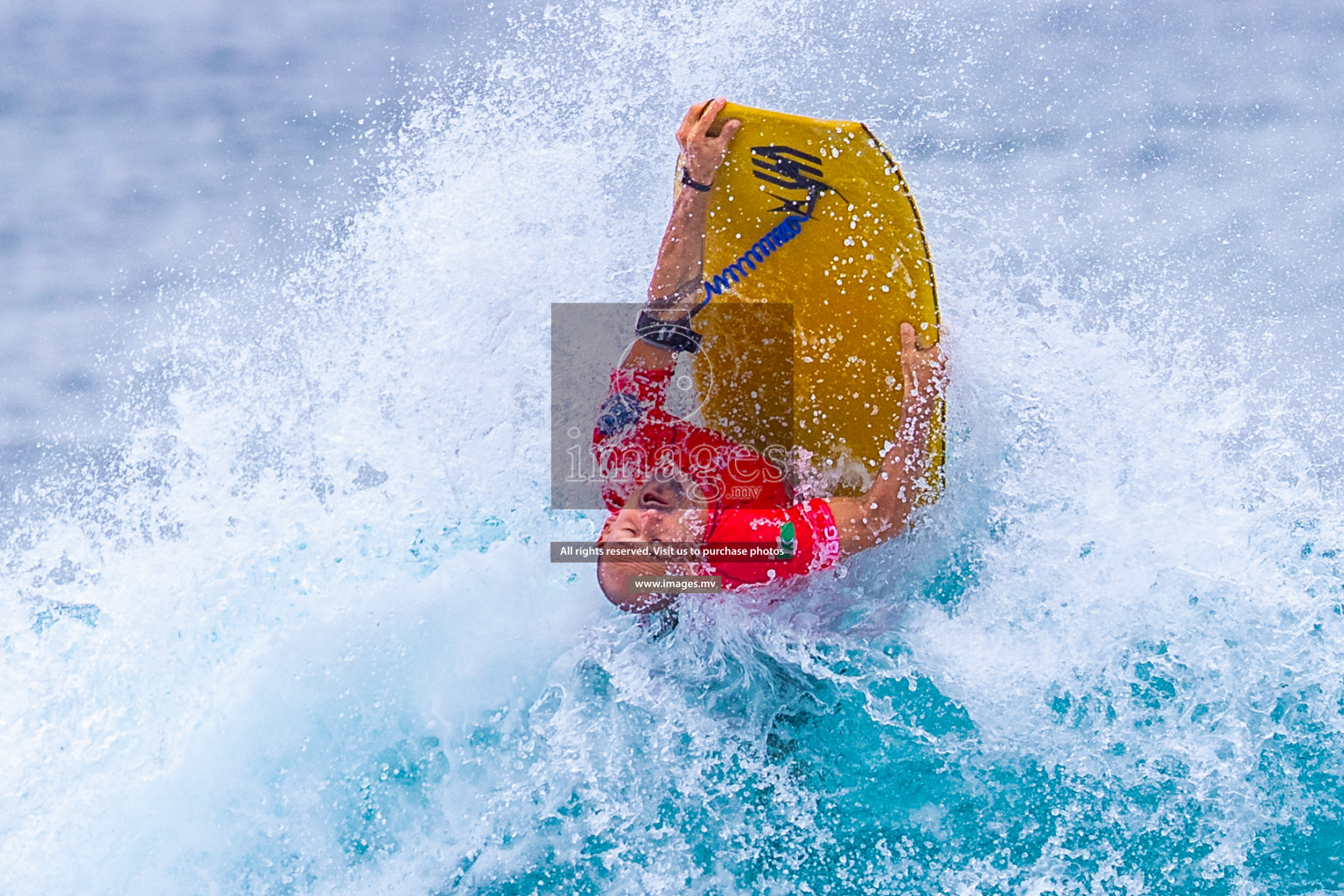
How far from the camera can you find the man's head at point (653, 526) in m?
2.69

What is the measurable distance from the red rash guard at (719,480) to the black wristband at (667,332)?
9 centimetres

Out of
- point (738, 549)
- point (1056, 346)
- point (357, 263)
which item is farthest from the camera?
point (357, 263)

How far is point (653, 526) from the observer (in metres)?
2.70

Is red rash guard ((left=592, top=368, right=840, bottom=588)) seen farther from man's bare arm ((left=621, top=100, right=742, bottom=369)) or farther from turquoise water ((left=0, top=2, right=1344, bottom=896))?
turquoise water ((left=0, top=2, right=1344, bottom=896))

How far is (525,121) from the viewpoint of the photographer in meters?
4.11

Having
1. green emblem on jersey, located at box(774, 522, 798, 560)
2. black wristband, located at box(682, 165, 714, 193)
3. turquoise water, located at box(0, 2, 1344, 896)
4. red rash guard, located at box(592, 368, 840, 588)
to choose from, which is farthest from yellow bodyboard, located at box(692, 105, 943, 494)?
green emblem on jersey, located at box(774, 522, 798, 560)

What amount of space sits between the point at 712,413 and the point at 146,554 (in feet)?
8.24

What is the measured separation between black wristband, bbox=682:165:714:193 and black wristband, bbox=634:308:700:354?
1.36 ft

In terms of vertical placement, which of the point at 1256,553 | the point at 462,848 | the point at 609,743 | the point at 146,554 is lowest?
the point at 462,848

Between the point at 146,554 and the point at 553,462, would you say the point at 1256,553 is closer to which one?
the point at 553,462

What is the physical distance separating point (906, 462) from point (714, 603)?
2.61 ft

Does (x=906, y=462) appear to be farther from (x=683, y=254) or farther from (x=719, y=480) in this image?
(x=683, y=254)

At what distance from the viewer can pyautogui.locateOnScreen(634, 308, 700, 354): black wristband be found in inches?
123

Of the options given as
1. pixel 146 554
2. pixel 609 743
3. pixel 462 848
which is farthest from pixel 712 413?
pixel 146 554
